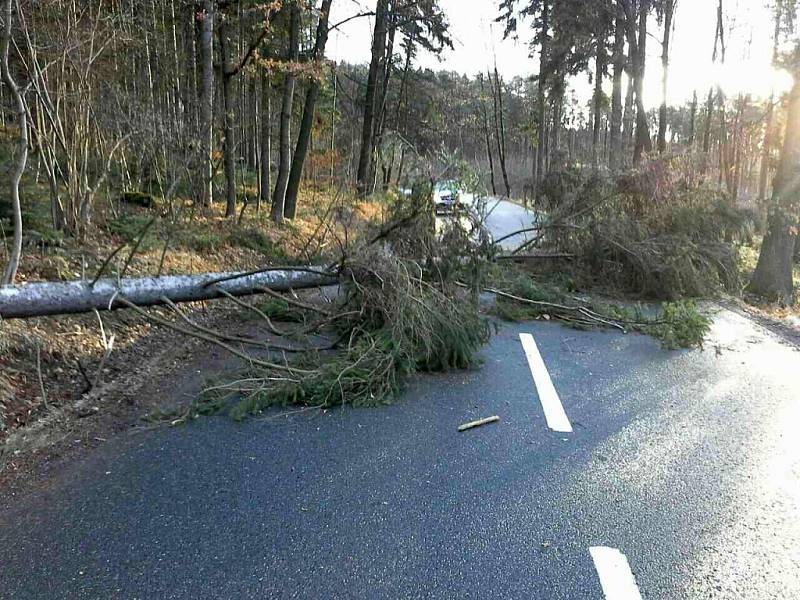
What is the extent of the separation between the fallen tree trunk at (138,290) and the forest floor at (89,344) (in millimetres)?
258

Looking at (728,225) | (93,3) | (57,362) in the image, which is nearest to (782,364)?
(728,225)

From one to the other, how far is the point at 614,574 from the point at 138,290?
450cm

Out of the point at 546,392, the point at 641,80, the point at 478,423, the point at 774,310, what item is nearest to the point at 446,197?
the point at 546,392

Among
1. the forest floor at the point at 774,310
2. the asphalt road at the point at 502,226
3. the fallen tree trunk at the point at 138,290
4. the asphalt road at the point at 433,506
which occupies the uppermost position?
the asphalt road at the point at 502,226

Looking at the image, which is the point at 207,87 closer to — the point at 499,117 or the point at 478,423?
the point at 478,423

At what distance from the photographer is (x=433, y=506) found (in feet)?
11.3

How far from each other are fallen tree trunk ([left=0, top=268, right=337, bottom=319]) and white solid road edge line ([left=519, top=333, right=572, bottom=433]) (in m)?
2.42

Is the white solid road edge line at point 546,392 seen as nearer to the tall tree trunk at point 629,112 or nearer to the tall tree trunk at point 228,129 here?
the tall tree trunk at point 228,129

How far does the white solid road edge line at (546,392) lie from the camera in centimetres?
471

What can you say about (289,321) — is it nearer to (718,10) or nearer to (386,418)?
(386,418)

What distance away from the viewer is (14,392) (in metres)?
4.72

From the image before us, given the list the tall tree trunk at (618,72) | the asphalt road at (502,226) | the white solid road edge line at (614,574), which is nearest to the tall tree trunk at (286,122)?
the asphalt road at (502,226)

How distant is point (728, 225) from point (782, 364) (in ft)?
18.6

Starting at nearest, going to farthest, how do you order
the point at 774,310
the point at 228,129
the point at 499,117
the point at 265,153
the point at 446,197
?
1. the point at 446,197
2. the point at 774,310
3. the point at 228,129
4. the point at 265,153
5. the point at 499,117
